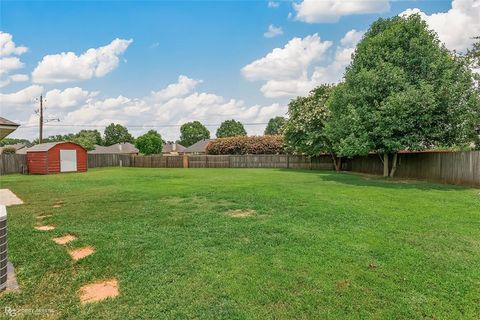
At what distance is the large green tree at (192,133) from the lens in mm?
81688

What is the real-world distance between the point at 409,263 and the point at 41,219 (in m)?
6.55

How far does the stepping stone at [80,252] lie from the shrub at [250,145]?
26044 mm

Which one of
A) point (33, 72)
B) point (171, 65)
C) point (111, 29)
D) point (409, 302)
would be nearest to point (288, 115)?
point (171, 65)

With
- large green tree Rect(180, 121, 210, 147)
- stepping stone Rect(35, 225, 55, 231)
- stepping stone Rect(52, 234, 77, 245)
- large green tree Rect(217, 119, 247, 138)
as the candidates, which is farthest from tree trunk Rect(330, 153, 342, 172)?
large green tree Rect(180, 121, 210, 147)

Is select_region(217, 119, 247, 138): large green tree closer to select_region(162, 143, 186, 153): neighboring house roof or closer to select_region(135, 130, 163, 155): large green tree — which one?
select_region(162, 143, 186, 153): neighboring house roof

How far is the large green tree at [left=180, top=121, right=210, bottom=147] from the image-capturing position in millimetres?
81688

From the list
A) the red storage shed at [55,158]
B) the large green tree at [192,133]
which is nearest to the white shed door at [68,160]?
the red storage shed at [55,158]

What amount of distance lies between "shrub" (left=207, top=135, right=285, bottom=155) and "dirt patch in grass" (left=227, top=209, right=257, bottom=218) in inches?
909

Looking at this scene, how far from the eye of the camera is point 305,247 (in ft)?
14.6

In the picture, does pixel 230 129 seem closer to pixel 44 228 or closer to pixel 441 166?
pixel 441 166

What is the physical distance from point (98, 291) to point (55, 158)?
75.4ft

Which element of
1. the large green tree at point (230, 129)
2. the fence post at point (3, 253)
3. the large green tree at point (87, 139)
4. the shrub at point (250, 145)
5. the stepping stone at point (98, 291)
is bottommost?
the stepping stone at point (98, 291)

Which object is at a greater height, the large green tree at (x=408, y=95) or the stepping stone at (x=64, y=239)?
the large green tree at (x=408, y=95)

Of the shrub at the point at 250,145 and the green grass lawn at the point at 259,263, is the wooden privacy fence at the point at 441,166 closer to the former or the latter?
the green grass lawn at the point at 259,263
